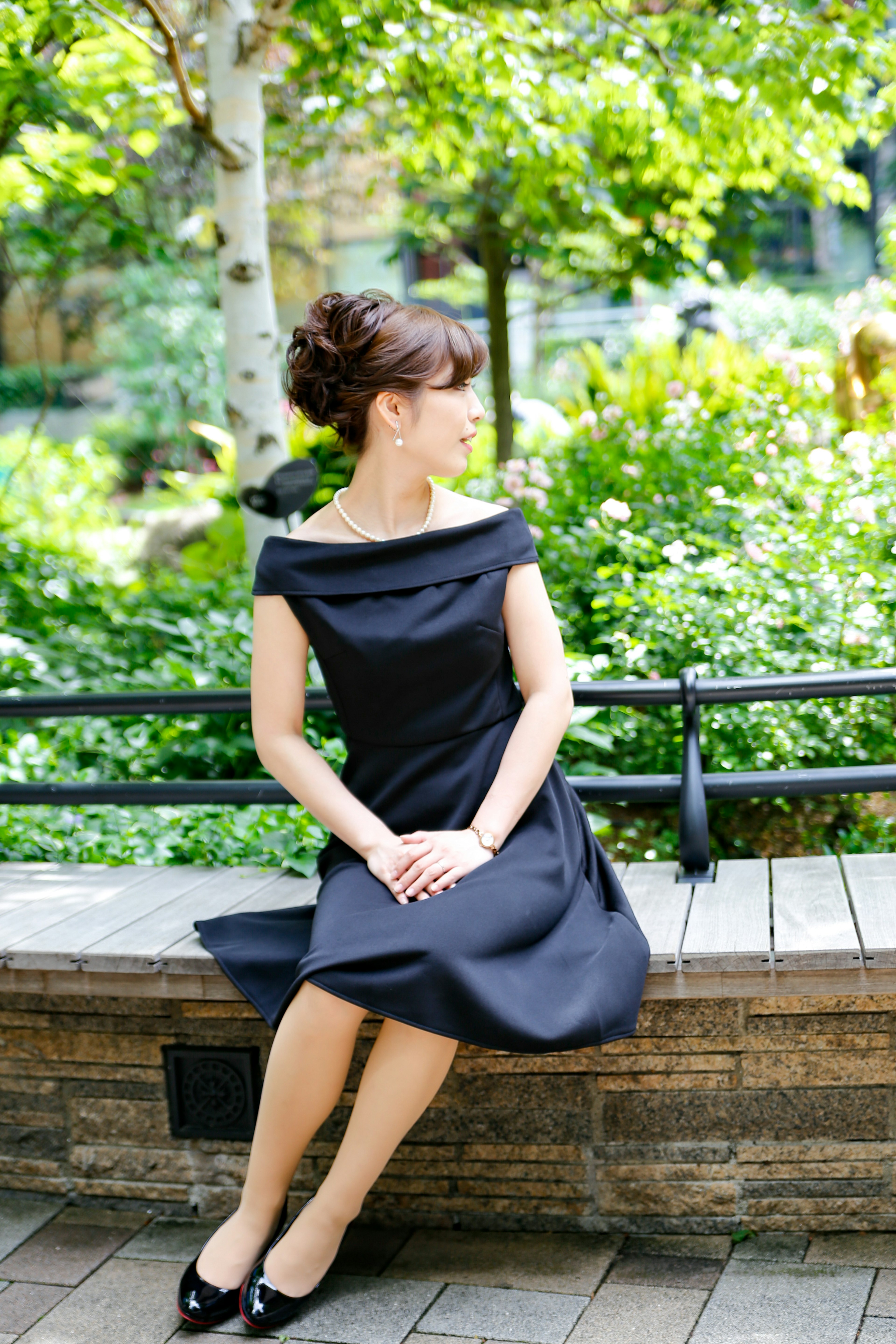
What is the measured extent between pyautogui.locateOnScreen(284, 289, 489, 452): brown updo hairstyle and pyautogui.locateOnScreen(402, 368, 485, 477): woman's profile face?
1cm

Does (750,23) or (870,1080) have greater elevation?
(750,23)

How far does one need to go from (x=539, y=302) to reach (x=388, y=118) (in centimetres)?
505

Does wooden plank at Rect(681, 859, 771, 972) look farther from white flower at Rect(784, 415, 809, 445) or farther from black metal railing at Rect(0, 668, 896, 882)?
white flower at Rect(784, 415, 809, 445)

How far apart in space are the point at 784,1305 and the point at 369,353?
5.56 ft

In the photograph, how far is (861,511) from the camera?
3.04 m

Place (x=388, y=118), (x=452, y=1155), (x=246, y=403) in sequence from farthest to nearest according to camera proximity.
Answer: (x=388, y=118), (x=246, y=403), (x=452, y=1155)

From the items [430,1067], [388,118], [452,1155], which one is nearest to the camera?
[430,1067]

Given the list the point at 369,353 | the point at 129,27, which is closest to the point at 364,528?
the point at 369,353

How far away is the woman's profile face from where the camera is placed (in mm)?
2039

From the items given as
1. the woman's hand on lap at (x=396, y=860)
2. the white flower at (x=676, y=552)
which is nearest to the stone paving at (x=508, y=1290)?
the woman's hand on lap at (x=396, y=860)

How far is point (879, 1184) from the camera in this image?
2.06m

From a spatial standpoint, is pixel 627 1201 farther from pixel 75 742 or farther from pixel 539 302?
pixel 539 302

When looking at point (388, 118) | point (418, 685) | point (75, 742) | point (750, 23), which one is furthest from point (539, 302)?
point (418, 685)

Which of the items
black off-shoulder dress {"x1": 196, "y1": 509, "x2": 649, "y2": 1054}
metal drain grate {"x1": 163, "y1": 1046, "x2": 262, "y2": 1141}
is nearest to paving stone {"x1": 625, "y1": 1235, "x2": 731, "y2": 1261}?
black off-shoulder dress {"x1": 196, "y1": 509, "x2": 649, "y2": 1054}
